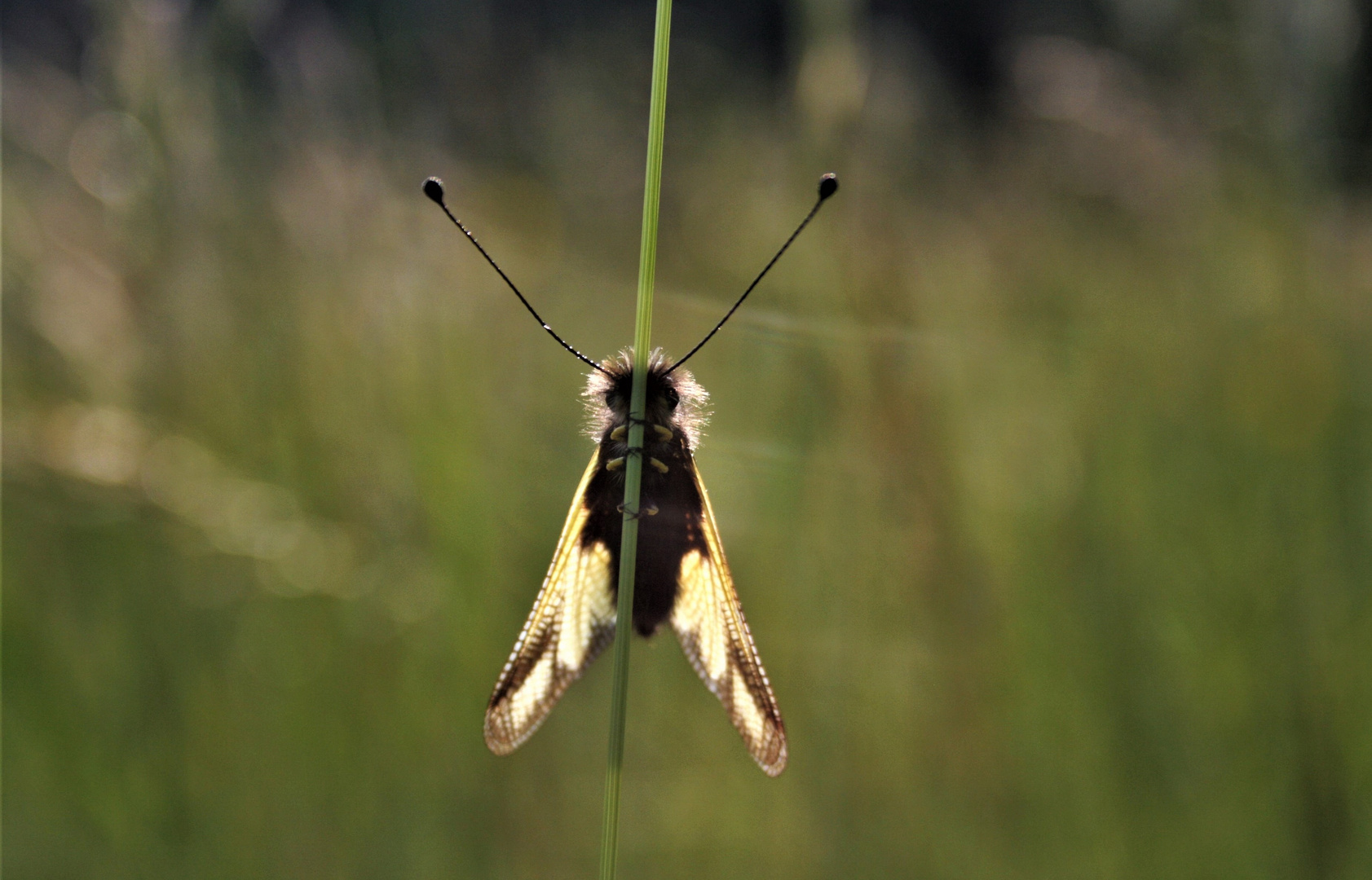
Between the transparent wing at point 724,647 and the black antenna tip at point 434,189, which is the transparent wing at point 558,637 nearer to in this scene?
the transparent wing at point 724,647

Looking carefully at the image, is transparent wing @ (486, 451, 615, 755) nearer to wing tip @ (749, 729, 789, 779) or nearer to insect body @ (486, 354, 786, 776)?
insect body @ (486, 354, 786, 776)

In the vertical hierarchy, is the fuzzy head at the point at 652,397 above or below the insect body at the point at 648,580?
above

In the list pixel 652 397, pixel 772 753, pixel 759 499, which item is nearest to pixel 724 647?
pixel 772 753

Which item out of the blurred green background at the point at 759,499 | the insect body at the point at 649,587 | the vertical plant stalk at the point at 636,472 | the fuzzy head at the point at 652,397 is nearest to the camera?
the vertical plant stalk at the point at 636,472

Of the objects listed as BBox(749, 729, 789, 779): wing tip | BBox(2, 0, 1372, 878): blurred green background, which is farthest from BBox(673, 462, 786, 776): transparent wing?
BBox(2, 0, 1372, 878): blurred green background

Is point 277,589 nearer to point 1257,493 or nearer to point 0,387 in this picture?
point 0,387

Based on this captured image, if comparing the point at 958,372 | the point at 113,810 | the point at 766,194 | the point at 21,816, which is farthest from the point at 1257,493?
the point at 21,816

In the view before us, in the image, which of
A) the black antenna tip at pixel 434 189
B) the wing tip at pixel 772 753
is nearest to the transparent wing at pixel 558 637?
the wing tip at pixel 772 753

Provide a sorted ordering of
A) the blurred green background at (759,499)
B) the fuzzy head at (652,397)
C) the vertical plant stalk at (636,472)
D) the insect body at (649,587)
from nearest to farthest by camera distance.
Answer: the vertical plant stalk at (636,472) → the insect body at (649,587) → the fuzzy head at (652,397) → the blurred green background at (759,499)
